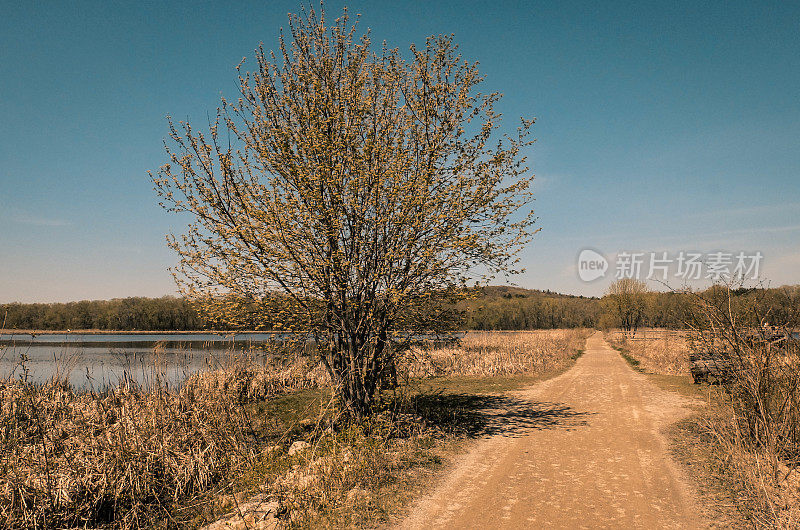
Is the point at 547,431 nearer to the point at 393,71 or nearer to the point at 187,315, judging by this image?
the point at 393,71

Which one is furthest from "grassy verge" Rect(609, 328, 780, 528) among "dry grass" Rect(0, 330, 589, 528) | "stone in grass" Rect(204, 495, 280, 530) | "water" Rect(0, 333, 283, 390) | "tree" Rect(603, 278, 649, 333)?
"tree" Rect(603, 278, 649, 333)

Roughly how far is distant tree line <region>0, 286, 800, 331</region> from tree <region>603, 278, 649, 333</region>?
12 centimetres

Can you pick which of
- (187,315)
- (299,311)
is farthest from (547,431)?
(187,315)

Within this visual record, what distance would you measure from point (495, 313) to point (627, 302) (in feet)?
189

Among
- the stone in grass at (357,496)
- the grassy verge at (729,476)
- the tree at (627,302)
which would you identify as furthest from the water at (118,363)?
the tree at (627,302)

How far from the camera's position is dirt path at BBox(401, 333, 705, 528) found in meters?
5.84

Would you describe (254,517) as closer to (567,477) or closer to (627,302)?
(567,477)

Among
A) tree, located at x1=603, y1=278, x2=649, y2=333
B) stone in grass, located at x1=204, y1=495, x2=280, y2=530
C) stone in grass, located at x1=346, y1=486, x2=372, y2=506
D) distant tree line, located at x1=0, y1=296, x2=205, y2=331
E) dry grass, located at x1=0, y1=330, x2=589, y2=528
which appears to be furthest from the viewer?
distant tree line, located at x1=0, y1=296, x2=205, y2=331

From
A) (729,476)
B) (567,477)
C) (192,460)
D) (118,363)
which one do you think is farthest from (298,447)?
(118,363)

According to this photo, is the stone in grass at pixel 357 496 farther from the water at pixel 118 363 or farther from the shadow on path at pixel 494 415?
the shadow on path at pixel 494 415

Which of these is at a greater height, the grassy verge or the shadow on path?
the grassy verge

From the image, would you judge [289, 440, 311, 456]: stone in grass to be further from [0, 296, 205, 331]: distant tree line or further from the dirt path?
[0, 296, 205, 331]: distant tree line

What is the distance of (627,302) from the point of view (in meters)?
58.8

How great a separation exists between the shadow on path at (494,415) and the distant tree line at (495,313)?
254 centimetres
